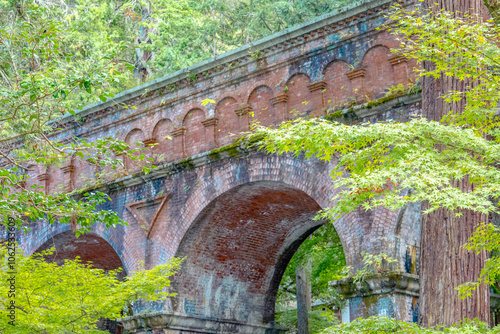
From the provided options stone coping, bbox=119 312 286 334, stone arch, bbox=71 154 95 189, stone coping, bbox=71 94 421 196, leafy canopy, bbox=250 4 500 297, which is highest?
stone arch, bbox=71 154 95 189

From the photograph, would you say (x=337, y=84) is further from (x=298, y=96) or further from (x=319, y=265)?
(x=319, y=265)

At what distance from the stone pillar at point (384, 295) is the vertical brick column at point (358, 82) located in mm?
2949

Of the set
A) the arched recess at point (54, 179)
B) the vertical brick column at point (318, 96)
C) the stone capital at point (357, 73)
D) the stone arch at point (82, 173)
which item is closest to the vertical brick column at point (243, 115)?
the vertical brick column at point (318, 96)

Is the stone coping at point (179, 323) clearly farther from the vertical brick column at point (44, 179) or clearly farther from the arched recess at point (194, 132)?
the vertical brick column at point (44, 179)

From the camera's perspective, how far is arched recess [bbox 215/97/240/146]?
11781mm

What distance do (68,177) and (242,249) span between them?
4551 millimetres

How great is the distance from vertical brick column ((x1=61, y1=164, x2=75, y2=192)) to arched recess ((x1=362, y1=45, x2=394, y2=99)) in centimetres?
734

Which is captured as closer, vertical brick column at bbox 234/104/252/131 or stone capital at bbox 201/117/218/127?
vertical brick column at bbox 234/104/252/131

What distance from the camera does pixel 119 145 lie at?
840 cm

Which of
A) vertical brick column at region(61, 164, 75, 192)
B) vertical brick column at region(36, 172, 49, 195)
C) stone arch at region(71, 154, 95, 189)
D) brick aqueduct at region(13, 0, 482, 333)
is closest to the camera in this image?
brick aqueduct at region(13, 0, 482, 333)

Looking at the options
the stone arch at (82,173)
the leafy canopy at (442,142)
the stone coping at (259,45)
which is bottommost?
the leafy canopy at (442,142)

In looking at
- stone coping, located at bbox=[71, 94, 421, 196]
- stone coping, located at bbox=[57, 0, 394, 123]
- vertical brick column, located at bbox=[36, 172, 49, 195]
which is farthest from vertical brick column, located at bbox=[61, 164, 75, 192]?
stone coping, located at bbox=[57, 0, 394, 123]

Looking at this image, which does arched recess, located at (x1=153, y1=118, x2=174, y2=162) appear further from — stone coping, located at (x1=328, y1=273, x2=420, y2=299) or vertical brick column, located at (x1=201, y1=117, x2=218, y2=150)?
stone coping, located at (x1=328, y1=273, x2=420, y2=299)

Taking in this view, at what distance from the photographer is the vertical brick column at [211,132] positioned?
12.0m
